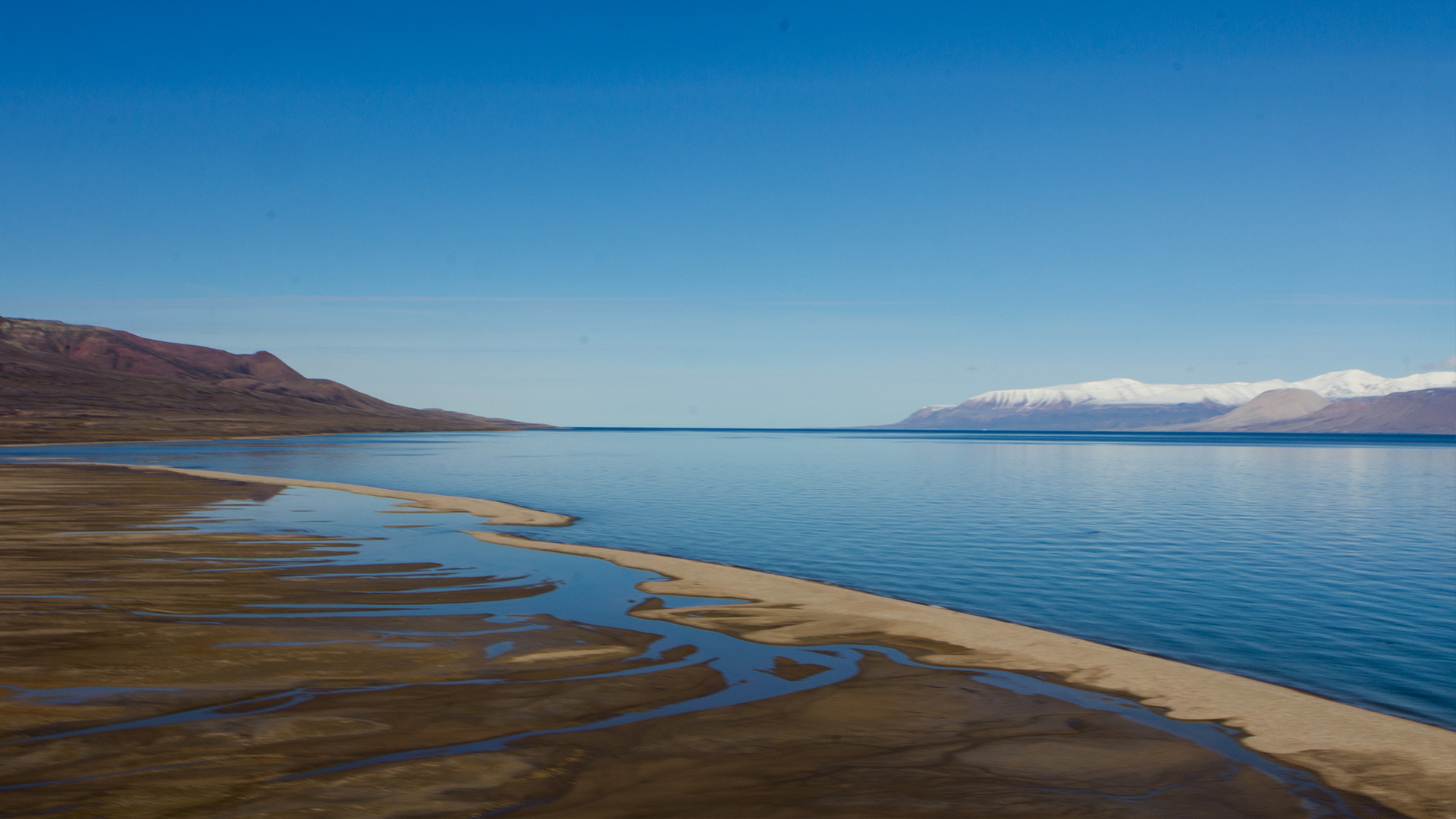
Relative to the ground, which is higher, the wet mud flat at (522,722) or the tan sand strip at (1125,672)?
Answer: the wet mud flat at (522,722)

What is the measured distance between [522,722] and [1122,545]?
22172 mm

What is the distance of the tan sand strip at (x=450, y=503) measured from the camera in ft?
95.6

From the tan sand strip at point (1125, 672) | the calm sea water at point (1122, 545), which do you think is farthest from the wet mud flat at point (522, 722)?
the calm sea water at point (1122, 545)

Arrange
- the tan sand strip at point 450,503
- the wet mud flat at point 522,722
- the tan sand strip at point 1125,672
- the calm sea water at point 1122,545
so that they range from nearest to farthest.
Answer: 1. the wet mud flat at point 522,722
2. the tan sand strip at point 1125,672
3. the calm sea water at point 1122,545
4. the tan sand strip at point 450,503

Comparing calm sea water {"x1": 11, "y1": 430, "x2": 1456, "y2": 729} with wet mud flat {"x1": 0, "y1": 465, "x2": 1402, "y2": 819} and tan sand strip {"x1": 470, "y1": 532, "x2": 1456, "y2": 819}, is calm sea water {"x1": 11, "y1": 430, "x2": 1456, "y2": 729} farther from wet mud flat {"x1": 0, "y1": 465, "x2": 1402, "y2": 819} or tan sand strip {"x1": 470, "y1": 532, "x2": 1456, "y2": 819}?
wet mud flat {"x1": 0, "y1": 465, "x2": 1402, "y2": 819}

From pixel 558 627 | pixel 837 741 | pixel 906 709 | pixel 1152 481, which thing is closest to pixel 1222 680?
pixel 906 709

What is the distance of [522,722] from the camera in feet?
27.4

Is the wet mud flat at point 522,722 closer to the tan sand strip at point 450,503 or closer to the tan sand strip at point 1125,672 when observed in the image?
the tan sand strip at point 1125,672

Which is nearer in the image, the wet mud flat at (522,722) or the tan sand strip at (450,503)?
the wet mud flat at (522,722)

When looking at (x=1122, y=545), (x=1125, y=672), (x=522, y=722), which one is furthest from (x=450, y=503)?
(x=1125, y=672)

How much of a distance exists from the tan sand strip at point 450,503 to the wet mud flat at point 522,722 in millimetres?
13782

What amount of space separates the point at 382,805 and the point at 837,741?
427cm

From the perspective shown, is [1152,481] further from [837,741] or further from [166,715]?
[166,715]

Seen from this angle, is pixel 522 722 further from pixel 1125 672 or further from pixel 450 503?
pixel 450 503
